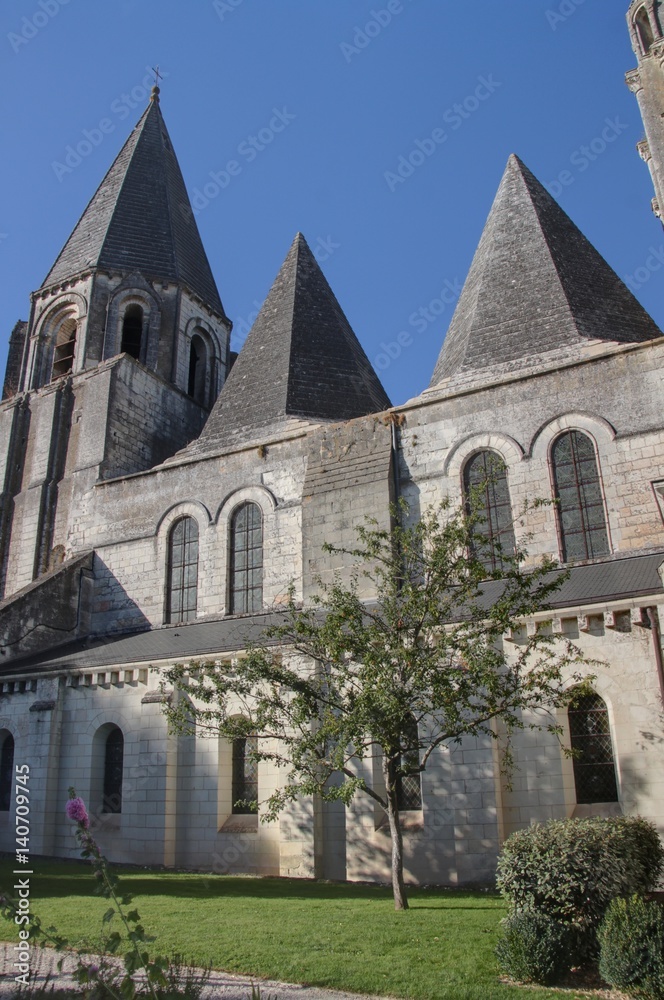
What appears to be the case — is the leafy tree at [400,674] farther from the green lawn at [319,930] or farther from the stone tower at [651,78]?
the stone tower at [651,78]

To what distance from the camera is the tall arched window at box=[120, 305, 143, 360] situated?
26.5 metres

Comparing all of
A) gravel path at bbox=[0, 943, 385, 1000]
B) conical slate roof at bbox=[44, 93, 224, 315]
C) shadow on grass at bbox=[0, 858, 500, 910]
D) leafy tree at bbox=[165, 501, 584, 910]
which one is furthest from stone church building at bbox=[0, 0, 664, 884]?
gravel path at bbox=[0, 943, 385, 1000]

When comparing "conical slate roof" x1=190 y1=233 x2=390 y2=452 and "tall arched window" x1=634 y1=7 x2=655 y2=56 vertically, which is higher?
"tall arched window" x1=634 y1=7 x2=655 y2=56

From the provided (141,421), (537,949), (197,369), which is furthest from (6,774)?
(197,369)

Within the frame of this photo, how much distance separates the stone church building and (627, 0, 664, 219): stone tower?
6 cm

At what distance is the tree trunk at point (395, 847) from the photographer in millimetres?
9594

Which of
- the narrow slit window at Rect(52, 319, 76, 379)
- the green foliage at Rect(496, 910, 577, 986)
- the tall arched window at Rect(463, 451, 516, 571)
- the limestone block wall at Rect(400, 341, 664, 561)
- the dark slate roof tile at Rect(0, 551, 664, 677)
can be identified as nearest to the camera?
the green foliage at Rect(496, 910, 577, 986)

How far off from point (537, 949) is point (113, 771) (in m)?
11.4

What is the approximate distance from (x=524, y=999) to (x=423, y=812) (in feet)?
21.6

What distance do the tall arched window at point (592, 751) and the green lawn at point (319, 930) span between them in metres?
2.13

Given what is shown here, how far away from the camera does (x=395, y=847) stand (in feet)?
32.9

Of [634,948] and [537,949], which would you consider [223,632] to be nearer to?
[537,949]

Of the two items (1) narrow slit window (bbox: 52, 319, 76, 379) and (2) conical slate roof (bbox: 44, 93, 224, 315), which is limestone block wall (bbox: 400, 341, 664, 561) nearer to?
(1) narrow slit window (bbox: 52, 319, 76, 379)

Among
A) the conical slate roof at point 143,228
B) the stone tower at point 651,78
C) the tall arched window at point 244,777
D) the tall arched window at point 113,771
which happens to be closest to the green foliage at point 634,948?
the tall arched window at point 244,777
